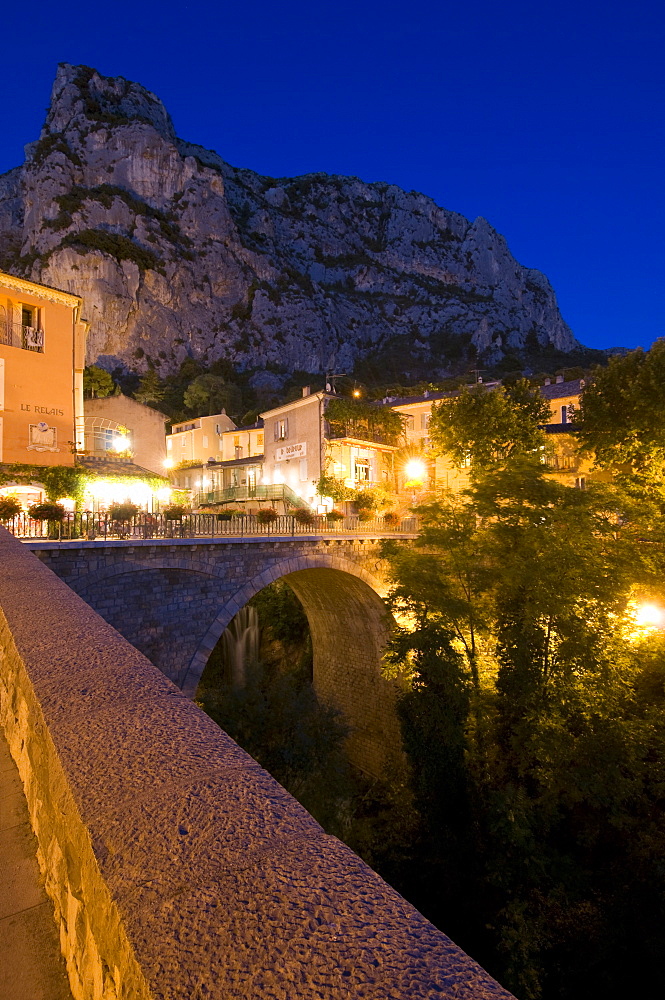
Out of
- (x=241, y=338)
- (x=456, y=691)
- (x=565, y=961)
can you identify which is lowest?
(x=565, y=961)

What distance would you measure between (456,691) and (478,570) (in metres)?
3.86

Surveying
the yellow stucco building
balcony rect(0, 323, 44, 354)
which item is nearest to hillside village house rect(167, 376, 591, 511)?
Answer: the yellow stucco building

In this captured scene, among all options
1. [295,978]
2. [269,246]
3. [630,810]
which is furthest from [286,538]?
[269,246]

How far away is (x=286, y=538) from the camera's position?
16.3m

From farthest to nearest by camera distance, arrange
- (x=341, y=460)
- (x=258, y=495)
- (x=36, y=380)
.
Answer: (x=258, y=495)
(x=341, y=460)
(x=36, y=380)

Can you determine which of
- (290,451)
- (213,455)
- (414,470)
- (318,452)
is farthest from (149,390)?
(414,470)

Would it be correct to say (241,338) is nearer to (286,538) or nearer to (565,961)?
(286,538)

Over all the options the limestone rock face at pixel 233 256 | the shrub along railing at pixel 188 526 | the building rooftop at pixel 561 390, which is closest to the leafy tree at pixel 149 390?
the limestone rock face at pixel 233 256

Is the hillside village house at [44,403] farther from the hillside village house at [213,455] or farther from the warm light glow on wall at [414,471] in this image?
the warm light glow on wall at [414,471]

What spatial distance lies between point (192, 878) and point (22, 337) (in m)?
21.6

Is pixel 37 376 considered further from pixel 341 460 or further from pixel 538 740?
pixel 538 740

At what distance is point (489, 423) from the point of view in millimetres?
26766

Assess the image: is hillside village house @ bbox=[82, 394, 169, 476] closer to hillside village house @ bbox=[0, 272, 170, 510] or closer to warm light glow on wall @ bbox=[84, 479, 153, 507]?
warm light glow on wall @ bbox=[84, 479, 153, 507]

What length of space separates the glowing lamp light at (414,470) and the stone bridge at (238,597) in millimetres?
13965
